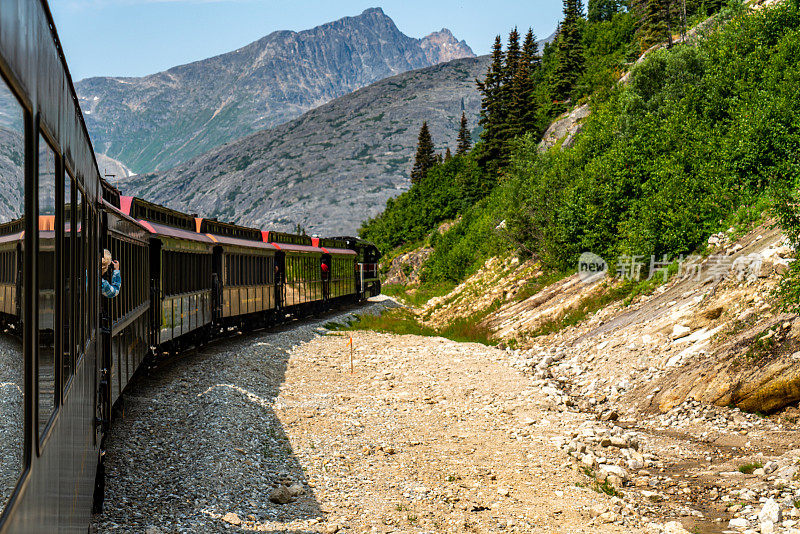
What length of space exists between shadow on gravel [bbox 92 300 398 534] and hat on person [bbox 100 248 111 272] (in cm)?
263

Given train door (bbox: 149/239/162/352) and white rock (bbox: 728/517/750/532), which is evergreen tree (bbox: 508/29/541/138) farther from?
white rock (bbox: 728/517/750/532)

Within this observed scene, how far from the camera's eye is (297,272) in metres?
29.5

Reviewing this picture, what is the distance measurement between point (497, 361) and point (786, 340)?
10.2 meters

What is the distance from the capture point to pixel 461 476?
33.3 feet

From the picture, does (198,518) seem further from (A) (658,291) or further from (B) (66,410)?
(A) (658,291)

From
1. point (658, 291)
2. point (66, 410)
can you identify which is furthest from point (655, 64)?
point (66, 410)

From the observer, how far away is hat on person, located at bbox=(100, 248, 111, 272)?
25.2 ft

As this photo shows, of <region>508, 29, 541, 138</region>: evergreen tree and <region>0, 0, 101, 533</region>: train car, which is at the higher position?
<region>508, 29, 541, 138</region>: evergreen tree

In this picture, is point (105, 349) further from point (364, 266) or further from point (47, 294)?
point (364, 266)

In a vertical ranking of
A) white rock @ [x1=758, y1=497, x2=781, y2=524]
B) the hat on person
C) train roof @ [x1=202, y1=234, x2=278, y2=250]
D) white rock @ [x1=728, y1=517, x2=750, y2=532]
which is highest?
the hat on person

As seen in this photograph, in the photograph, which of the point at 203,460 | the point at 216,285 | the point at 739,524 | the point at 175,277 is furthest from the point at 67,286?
the point at 216,285

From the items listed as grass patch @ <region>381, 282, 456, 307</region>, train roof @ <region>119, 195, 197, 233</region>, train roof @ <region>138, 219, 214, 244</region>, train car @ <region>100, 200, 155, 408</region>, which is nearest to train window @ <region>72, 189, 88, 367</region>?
train car @ <region>100, 200, 155, 408</region>

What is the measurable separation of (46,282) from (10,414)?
0.91 meters

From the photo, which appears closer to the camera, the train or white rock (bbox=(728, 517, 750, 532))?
the train
